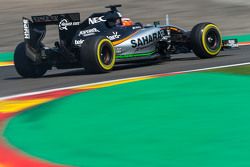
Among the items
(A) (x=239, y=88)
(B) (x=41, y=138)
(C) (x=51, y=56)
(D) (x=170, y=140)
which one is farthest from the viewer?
(C) (x=51, y=56)

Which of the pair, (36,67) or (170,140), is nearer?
(170,140)

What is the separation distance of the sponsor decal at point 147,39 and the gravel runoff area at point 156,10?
1155 cm

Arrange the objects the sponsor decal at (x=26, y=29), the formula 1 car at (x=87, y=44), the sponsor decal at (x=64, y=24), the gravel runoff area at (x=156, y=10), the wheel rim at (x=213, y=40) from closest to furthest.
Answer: the formula 1 car at (x=87, y=44) → the sponsor decal at (x=26, y=29) → the sponsor decal at (x=64, y=24) → the wheel rim at (x=213, y=40) → the gravel runoff area at (x=156, y=10)

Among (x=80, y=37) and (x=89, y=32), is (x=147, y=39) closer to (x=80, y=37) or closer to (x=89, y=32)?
(x=89, y=32)

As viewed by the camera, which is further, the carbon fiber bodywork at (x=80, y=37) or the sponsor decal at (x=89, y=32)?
the sponsor decal at (x=89, y=32)

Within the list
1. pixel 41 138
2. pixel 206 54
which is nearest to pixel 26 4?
pixel 206 54

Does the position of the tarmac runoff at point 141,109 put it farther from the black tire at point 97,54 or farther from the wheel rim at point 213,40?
the wheel rim at point 213,40

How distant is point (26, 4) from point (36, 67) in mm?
18464

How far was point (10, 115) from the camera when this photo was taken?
7051 mm

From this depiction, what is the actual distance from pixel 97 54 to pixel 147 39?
6.00 ft

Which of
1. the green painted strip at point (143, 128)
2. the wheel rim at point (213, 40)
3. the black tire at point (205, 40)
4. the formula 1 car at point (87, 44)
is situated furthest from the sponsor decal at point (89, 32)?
the green painted strip at point (143, 128)

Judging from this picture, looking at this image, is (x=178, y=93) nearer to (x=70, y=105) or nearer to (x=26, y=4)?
(x=70, y=105)

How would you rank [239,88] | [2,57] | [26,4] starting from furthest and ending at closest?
[26,4] → [2,57] → [239,88]

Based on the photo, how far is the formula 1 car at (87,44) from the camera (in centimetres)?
1107
